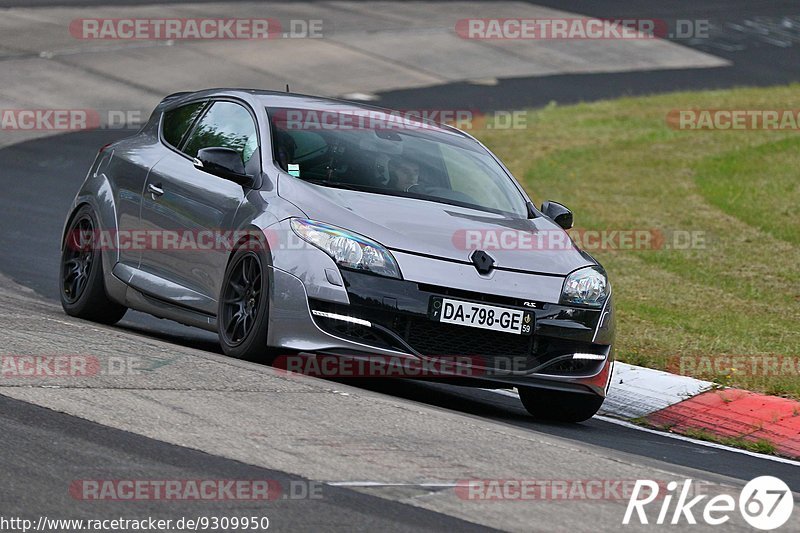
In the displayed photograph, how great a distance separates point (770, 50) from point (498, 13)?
6.18 m

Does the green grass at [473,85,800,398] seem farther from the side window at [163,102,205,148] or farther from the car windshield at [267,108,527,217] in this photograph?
the side window at [163,102,205,148]

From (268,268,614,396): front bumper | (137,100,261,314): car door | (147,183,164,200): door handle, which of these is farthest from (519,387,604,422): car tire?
(147,183,164,200): door handle

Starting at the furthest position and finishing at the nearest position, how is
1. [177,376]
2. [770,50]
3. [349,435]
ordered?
1. [770,50]
2. [177,376]
3. [349,435]

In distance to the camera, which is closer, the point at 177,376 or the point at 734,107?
the point at 177,376

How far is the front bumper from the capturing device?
310 inches

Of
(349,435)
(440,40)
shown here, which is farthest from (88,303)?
(440,40)

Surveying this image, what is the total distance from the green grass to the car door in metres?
3.16

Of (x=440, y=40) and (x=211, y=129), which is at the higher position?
(x=211, y=129)

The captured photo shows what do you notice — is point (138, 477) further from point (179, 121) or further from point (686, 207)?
point (686, 207)

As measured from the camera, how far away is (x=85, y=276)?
403 inches

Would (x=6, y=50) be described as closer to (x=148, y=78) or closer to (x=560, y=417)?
(x=148, y=78)

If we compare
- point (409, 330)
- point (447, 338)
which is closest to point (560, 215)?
point (447, 338)

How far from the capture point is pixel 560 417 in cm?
888

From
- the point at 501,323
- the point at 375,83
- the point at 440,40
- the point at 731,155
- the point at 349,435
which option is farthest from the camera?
the point at 440,40
